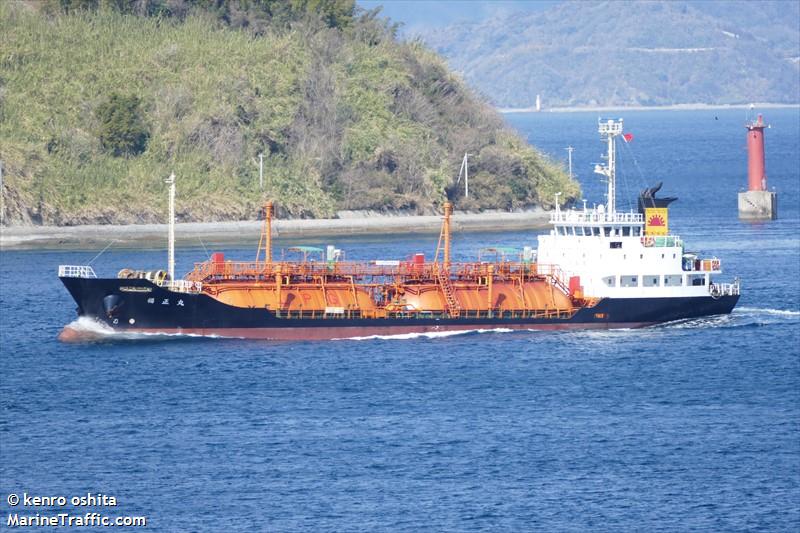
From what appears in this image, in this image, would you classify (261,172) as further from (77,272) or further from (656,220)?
(656,220)

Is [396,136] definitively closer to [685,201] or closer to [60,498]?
[685,201]

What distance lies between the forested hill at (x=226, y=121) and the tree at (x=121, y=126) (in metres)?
0.11

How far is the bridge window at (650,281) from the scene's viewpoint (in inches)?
2908

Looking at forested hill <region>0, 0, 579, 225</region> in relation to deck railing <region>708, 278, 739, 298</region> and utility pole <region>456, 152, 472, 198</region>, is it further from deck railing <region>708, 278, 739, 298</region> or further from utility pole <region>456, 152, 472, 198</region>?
deck railing <region>708, 278, 739, 298</region>

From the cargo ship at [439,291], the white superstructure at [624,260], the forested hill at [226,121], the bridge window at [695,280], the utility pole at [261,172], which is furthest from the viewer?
the utility pole at [261,172]

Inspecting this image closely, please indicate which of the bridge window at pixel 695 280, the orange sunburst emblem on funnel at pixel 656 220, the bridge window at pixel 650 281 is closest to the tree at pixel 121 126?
the orange sunburst emblem on funnel at pixel 656 220

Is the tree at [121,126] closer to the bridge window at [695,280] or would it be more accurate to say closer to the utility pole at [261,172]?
the utility pole at [261,172]

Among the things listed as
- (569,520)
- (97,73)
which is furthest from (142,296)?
(97,73)

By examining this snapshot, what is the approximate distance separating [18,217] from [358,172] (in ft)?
92.4

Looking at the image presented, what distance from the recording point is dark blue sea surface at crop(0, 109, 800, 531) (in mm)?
45375

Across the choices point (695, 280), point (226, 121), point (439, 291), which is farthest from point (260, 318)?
point (226, 121)

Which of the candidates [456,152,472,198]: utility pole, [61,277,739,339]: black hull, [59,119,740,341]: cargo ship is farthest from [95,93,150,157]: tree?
[61,277,739,339]: black hull

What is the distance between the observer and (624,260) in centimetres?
7356

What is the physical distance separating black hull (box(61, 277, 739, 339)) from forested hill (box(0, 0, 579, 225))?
47439 millimetres
